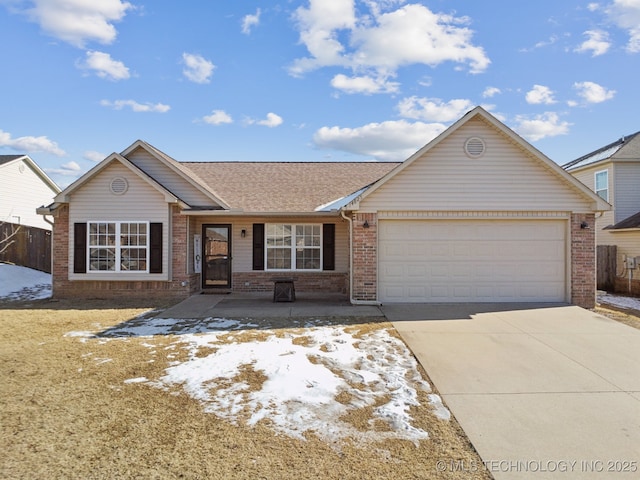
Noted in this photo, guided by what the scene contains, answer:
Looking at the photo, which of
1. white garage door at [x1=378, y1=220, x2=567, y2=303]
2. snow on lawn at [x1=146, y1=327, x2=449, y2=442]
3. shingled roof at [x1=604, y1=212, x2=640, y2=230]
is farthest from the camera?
shingled roof at [x1=604, y1=212, x2=640, y2=230]

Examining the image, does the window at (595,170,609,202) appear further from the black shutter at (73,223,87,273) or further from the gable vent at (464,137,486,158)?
the black shutter at (73,223,87,273)

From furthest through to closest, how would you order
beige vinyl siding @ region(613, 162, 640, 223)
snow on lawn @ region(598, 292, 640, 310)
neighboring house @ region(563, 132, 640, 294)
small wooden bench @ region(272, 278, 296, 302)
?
A: beige vinyl siding @ region(613, 162, 640, 223) → neighboring house @ region(563, 132, 640, 294) → snow on lawn @ region(598, 292, 640, 310) → small wooden bench @ region(272, 278, 296, 302)

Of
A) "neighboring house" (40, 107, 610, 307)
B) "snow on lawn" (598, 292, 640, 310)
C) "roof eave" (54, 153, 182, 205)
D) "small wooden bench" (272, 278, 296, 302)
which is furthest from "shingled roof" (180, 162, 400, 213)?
"snow on lawn" (598, 292, 640, 310)

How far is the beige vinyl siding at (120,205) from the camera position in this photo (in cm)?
1202

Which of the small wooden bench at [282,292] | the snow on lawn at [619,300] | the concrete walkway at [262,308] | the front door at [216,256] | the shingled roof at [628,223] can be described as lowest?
the snow on lawn at [619,300]

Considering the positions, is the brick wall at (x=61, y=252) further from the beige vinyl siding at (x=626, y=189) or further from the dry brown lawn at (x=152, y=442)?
the beige vinyl siding at (x=626, y=189)

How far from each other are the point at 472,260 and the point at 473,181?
83.9 inches

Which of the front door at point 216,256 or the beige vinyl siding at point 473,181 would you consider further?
the front door at point 216,256

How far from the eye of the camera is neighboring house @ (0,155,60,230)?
2277cm

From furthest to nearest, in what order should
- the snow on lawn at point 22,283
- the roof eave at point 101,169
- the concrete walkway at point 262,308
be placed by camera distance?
1. the snow on lawn at point 22,283
2. the roof eave at point 101,169
3. the concrete walkway at point 262,308

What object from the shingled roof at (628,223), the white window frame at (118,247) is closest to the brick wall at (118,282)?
the white window frame at (118,247)

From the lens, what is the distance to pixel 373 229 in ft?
34.8

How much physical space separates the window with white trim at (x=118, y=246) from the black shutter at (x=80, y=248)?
5.8 inches

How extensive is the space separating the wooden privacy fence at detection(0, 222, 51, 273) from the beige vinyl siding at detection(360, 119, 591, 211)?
14.8m
